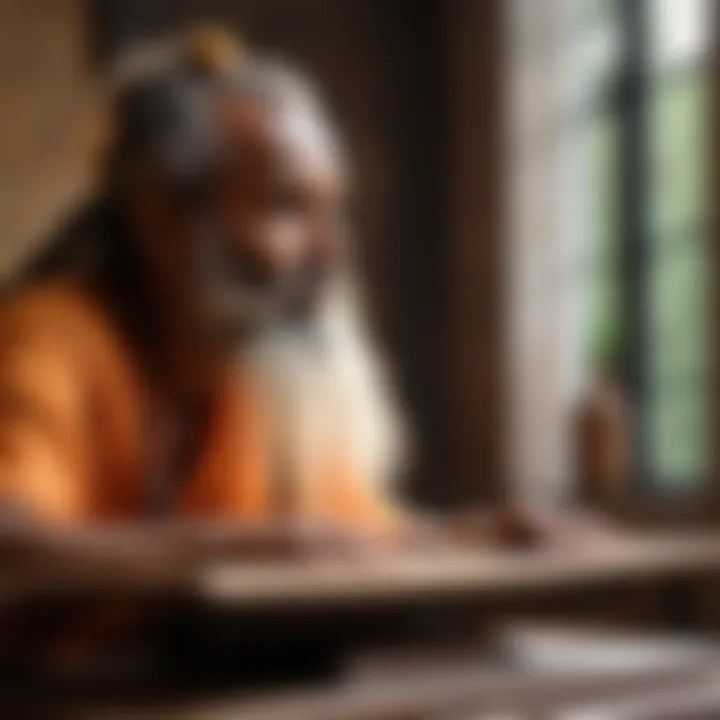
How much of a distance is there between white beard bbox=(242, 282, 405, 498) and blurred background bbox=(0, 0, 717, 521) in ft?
2.45

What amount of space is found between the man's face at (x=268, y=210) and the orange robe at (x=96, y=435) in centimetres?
6

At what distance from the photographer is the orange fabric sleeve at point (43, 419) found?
784 millimetres

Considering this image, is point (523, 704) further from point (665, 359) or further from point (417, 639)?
point (665, 359)

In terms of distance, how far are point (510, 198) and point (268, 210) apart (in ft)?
3.75

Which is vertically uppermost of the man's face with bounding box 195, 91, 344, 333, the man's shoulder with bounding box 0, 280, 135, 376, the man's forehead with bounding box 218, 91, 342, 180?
the man's forehead with bounding box 218, 91, 342, 180

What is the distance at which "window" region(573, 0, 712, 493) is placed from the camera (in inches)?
71.1

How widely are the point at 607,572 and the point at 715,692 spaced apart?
111 mm

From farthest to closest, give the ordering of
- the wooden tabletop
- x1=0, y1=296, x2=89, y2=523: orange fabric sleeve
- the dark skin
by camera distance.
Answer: the dark skin → x1=0, y1=296, x2=89, y2=523: orange fabric sleeve → the wooden tabletop

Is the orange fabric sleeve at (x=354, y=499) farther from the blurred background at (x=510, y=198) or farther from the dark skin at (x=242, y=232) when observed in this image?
the blurred background at (x=510, y=198)

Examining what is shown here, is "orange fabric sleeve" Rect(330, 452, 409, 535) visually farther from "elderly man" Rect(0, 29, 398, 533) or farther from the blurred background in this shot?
the blurred background

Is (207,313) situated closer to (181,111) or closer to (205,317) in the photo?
(205,317)

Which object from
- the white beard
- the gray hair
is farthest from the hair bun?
the white beard

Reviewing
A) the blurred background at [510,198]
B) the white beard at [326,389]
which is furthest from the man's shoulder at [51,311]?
the blurred background at [510,198]

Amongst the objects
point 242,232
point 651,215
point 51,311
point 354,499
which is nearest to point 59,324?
point 51,311
